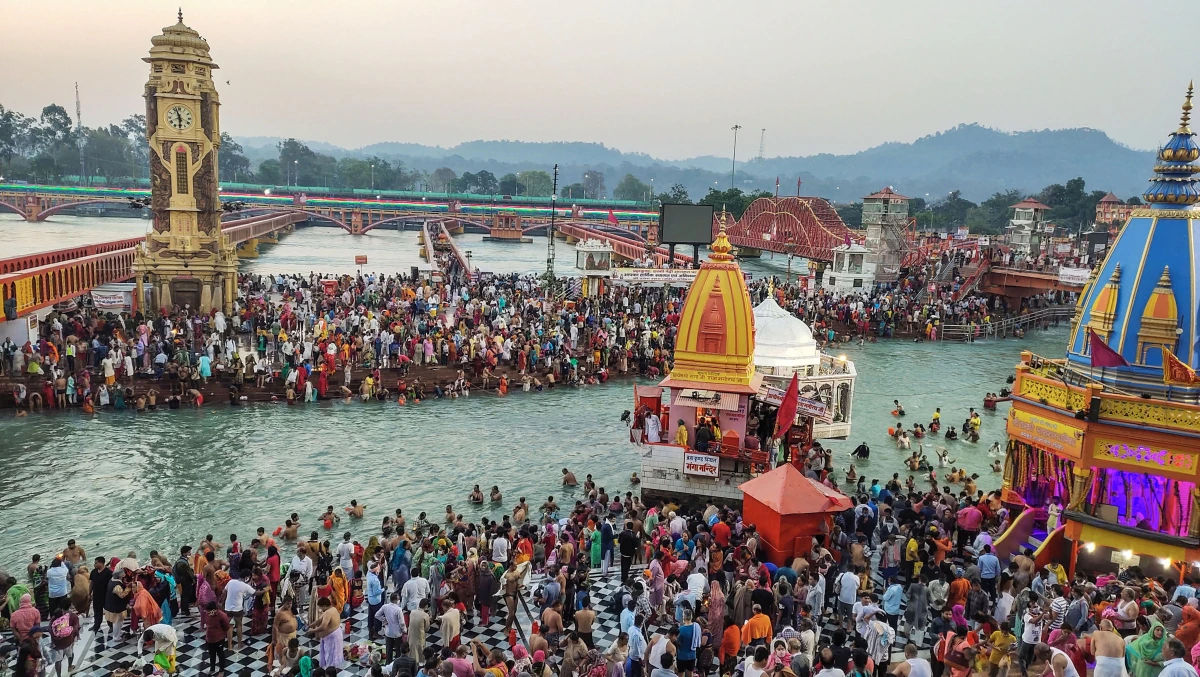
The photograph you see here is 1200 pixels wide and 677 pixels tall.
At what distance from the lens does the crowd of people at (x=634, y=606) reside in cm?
841

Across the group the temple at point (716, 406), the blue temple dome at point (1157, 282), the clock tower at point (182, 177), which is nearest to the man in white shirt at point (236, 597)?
the temple at point (716, 406)

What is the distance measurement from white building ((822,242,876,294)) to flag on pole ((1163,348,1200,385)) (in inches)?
1519

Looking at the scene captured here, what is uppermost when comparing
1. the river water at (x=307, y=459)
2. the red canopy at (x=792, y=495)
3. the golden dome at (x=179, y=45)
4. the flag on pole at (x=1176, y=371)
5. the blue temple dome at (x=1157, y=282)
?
the golden dome at (x=179, y=45)

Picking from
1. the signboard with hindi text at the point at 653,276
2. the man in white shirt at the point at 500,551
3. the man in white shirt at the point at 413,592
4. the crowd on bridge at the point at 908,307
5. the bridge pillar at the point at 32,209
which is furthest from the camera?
the bridge pillar at the point at 32,209

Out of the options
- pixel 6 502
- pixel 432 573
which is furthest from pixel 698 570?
pixel 6 502

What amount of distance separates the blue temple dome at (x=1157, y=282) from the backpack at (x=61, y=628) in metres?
14.0

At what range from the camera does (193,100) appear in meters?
30.1

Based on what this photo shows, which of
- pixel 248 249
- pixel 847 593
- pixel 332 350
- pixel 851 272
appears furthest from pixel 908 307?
pixel 248 249

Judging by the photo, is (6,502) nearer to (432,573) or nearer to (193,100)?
(432,573)

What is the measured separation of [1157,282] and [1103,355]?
4.36ft

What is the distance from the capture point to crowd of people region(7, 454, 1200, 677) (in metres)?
8.41

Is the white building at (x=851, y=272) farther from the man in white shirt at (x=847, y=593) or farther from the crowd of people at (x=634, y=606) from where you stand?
the man in white shirt at (x=847, y=593)

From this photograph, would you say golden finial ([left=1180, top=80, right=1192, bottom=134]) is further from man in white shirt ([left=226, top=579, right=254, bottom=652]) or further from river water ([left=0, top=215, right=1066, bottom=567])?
man in white shirt ([left=226, top=579, right=254, bottom=652])

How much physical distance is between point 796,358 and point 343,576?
11712 mm
